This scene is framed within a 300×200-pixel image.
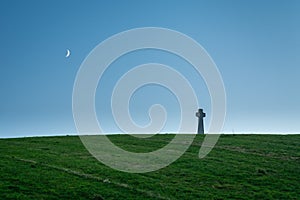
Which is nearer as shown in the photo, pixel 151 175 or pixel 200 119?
pixel 151 175

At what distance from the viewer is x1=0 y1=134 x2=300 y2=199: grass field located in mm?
17844

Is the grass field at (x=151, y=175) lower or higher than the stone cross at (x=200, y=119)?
lower

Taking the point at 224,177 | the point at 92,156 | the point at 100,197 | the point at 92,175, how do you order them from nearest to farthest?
the point at 100,197, the point at 92,175, the point at 224,177, the point at 92,156

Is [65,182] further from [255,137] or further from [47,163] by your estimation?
[255,137]

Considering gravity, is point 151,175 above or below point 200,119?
below

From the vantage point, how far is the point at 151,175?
70.4ft

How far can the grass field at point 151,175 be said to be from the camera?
17.8 m

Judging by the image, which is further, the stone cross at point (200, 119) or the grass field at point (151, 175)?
the stone cross at point (200, 119)

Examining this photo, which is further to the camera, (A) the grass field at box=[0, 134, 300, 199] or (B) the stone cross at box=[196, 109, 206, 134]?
(B) the stone cross at box=[196, 109, 206, 134]

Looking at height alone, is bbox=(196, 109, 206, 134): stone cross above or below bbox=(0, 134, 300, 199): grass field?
above

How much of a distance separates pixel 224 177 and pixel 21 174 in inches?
432

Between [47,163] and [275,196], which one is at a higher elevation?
[47,163]

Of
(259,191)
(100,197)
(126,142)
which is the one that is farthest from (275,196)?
(126,142)

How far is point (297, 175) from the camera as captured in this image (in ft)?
76.0
